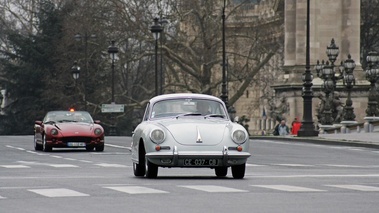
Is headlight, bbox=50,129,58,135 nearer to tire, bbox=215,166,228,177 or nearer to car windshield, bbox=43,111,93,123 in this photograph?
car windshield, bbox=43,111,93,123

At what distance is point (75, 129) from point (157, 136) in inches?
690

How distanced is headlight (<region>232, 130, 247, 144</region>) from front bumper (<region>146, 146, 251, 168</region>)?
202 millimetres

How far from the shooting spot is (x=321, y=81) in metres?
85.5

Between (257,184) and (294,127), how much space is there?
47.6 metres

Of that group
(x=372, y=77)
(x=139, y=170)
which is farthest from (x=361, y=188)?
(x=372, y=77)

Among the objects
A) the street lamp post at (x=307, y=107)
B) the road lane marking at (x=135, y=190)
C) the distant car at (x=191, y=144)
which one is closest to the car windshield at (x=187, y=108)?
the distant car at (x=191, y=144)

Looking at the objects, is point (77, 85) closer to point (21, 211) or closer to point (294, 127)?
point (294, 127)

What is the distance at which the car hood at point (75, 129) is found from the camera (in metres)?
39.9

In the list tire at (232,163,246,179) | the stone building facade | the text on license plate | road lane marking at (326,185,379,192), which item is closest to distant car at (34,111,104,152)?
tire at (232,163,246,179)

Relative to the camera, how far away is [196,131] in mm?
22844

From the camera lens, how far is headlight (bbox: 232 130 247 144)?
2295 centimetres

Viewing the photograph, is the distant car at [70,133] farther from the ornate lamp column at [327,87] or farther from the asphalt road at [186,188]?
the ornate lamp column at [327,87]

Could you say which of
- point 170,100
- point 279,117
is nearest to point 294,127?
point 279,117

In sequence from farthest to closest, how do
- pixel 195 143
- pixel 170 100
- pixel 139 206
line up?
1. pixel 170 100
2. pixel 195 143
3. pixel 139 206
